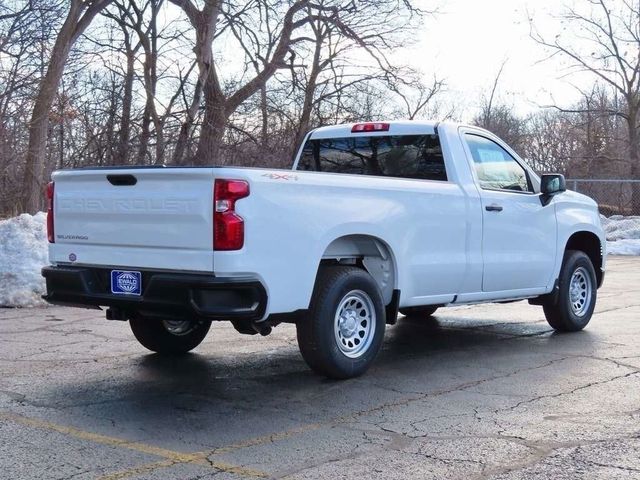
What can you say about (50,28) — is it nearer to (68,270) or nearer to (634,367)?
(68,270)

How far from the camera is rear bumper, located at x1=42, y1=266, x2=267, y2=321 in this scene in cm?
590

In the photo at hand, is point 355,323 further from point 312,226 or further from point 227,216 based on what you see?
point 227,216

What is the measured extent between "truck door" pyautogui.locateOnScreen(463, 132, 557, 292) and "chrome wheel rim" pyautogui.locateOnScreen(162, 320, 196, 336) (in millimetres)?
2711

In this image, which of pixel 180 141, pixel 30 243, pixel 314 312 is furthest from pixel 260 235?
pixel 180 141

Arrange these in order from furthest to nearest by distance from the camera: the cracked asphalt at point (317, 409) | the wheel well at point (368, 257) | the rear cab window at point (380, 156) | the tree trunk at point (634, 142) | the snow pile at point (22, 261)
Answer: the tree trunk at point (634, 142) < the snow pile at point (22, 261) < the rear cab window at point (380, 156) < the wheel well at point (368, 257) < the cracked asphalt at point (317, 409)

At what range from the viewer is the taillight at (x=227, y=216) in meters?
5.89

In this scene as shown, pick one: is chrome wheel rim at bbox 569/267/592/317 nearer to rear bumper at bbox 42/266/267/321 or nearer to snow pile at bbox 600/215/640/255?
rear bumper at bbox 42/266/267/321

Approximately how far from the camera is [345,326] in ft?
22.5

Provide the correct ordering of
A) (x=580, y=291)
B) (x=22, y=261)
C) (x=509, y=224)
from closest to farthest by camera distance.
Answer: (x=509, y=224), (x=580, y=291), (x=22, y=261)

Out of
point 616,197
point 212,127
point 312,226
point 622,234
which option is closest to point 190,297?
point 312,226

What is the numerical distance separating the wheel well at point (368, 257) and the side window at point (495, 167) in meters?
1.55

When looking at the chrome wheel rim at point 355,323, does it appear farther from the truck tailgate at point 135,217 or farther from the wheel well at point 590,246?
the wheel well at point 590,246

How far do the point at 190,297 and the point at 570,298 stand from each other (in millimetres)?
4914

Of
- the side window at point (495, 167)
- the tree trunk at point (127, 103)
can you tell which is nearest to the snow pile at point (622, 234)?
the tree trunk at point (127, 103)
